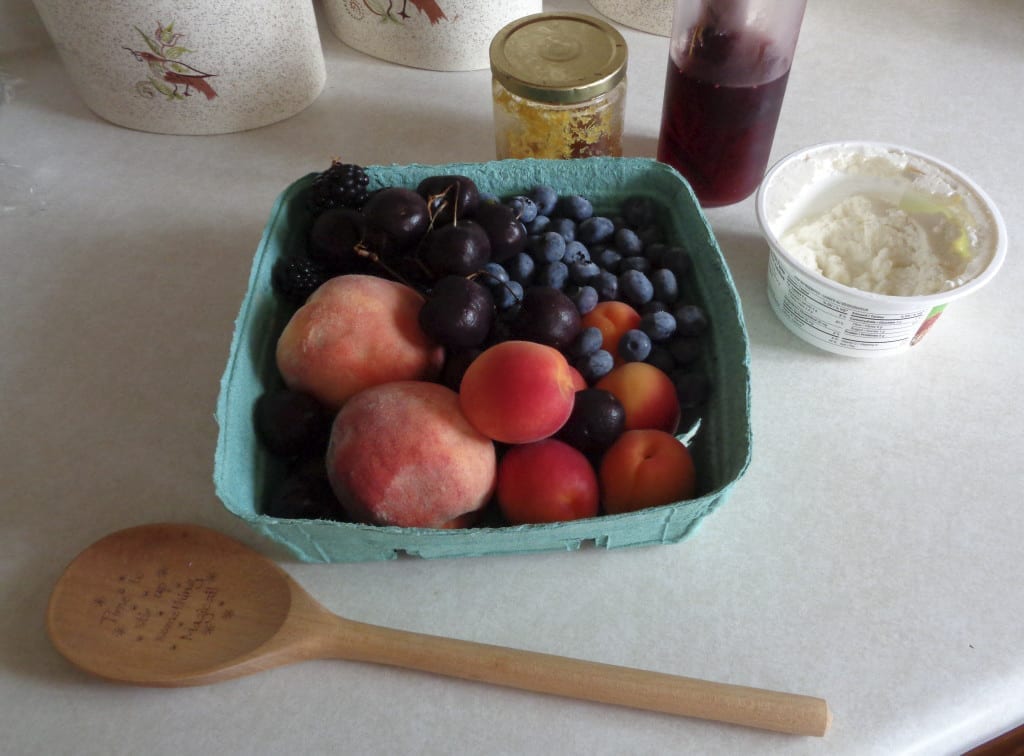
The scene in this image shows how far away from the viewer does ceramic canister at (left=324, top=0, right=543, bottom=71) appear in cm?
87

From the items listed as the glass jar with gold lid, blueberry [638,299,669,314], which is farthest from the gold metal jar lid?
blueberry [638,299,669,314]

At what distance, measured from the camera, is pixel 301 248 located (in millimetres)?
670

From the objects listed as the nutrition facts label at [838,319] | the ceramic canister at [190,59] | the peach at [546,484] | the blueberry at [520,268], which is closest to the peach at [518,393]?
the peach at [546,484]

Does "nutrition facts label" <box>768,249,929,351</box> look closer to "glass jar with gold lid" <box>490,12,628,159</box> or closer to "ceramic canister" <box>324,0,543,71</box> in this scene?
"glass jar with gold lid" <box>490,12,628,159</box>

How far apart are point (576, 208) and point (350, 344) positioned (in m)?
0.24

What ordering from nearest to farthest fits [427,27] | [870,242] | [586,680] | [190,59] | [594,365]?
[586,680]
[594,365]
[870,242]
[190,59]
[427,27]

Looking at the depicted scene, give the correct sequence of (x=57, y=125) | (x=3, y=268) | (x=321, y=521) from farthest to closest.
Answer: (x=57, y=125) → (x=3, y=268) → (x=321, y=521)

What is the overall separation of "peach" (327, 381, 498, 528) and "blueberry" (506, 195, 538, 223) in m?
0.20

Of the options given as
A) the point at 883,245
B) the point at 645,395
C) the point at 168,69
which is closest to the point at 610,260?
the point at 645,395

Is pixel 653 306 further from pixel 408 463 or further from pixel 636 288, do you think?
pixel 408 463

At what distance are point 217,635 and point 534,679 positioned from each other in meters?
0.20

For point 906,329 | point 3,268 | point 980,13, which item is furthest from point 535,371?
point 980,13

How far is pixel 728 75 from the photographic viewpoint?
0.68 meters

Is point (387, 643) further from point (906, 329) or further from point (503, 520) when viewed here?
point (906, 329)
